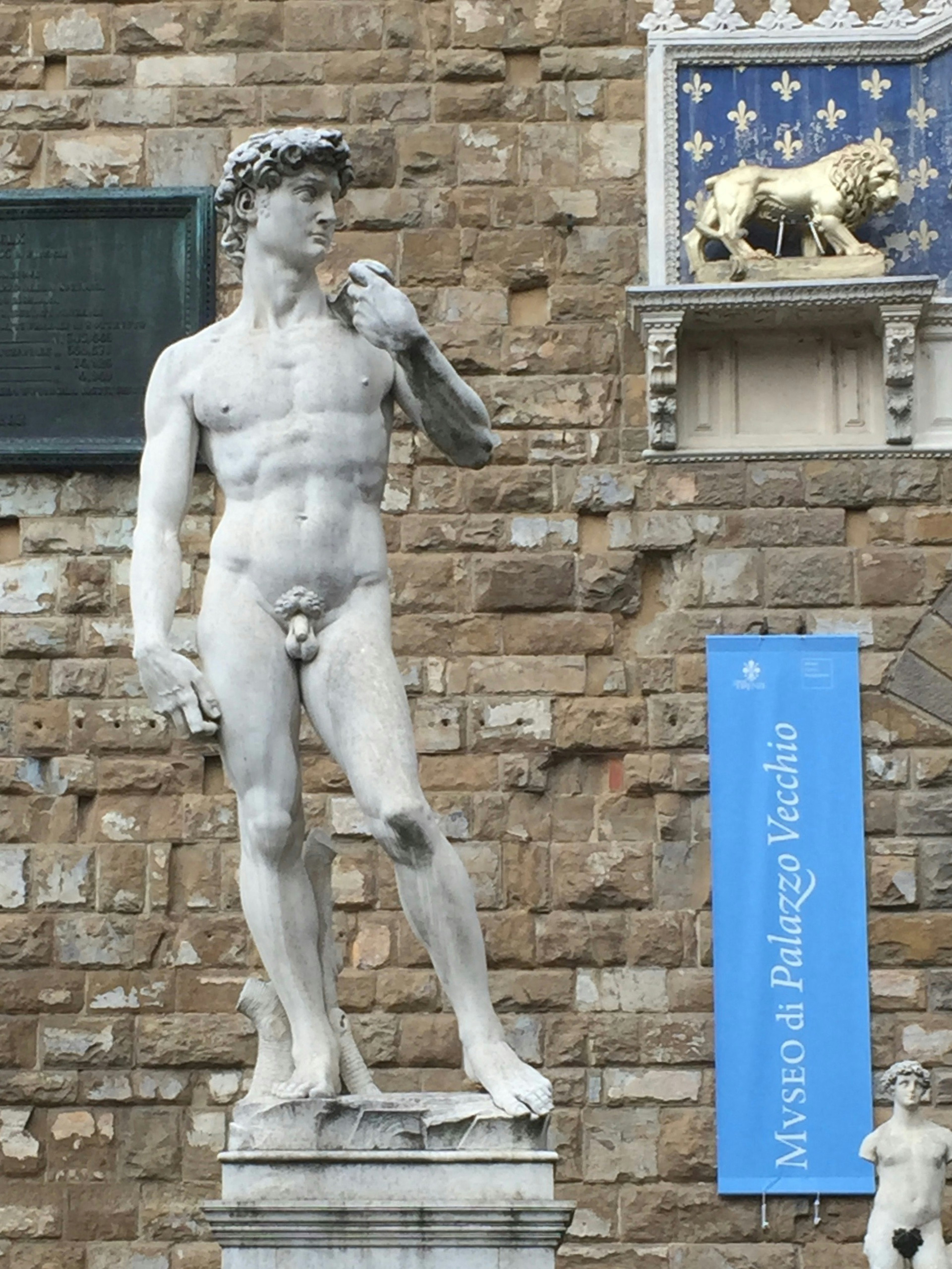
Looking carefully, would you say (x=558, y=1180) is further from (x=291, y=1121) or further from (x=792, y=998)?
(x=291, y=1121)

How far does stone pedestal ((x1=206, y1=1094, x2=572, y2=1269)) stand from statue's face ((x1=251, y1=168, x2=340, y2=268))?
2347 millimetres

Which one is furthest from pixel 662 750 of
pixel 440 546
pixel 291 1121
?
pixel 291 1121

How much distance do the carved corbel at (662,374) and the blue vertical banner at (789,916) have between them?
2.89 ft

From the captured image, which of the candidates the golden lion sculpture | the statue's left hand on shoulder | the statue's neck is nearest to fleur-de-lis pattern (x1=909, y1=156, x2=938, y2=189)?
the golden lion sculpture

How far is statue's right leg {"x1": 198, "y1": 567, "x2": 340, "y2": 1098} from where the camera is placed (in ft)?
22.9

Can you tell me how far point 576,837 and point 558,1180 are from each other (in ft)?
4.36

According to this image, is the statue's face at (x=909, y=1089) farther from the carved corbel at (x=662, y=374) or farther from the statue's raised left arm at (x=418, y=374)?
the carved corbel at (x=662, y=374)

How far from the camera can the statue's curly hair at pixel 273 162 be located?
7.24 m

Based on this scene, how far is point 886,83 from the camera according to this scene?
11055mm

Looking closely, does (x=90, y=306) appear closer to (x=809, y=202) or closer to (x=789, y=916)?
(x=809, y=202)

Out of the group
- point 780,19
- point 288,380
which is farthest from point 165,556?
point 780,19

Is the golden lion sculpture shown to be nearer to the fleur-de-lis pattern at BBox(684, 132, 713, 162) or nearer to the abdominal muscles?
the fleur-de-lis pattern at BBox(684, 132, 713, 162)

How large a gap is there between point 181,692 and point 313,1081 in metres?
1.07

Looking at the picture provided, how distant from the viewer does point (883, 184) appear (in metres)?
10.7
